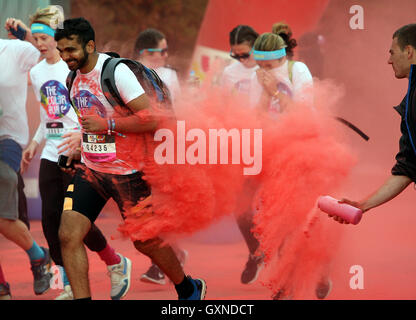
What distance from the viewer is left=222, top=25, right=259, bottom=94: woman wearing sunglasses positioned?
6496mm

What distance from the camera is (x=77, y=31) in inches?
180

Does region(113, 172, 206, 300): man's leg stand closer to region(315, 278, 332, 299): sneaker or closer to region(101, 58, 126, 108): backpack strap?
region(101, 58, 126, 108): backpack strap

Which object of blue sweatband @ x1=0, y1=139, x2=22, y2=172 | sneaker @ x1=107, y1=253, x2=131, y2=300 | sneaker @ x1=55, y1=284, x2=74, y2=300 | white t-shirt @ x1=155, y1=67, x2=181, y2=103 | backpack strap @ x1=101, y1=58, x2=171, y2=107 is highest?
backpack strap @ x1=101, y1=58, x2=171, y2=107

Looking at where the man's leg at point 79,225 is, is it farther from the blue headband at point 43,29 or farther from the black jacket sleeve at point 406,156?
the black jacket sleeve at point 406,156

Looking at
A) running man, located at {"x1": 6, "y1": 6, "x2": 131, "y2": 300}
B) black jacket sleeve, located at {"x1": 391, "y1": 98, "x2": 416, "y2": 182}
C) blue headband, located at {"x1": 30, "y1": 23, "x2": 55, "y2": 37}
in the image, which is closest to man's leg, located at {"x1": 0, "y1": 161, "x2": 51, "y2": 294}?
running man, located at {"x1": 6, "y1": 6, "x2": 131, "y2": 300}

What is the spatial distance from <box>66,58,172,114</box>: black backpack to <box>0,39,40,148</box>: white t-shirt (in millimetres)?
1759

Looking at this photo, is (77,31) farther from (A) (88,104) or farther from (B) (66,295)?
(B) (66,295)

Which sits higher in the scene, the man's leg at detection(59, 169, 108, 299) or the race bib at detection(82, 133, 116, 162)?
the race bib at detection(82, 133, 116, 162)

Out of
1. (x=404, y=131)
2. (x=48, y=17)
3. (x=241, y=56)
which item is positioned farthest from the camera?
(x=241, y=56)

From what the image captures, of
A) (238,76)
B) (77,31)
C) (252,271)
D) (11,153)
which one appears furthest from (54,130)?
(252,271)

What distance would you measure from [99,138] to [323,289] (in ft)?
6.86

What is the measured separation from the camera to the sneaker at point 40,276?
5.95 metres

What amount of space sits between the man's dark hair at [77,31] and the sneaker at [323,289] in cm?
246

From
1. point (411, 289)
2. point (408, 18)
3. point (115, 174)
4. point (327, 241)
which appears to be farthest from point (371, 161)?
point (115, 174)
